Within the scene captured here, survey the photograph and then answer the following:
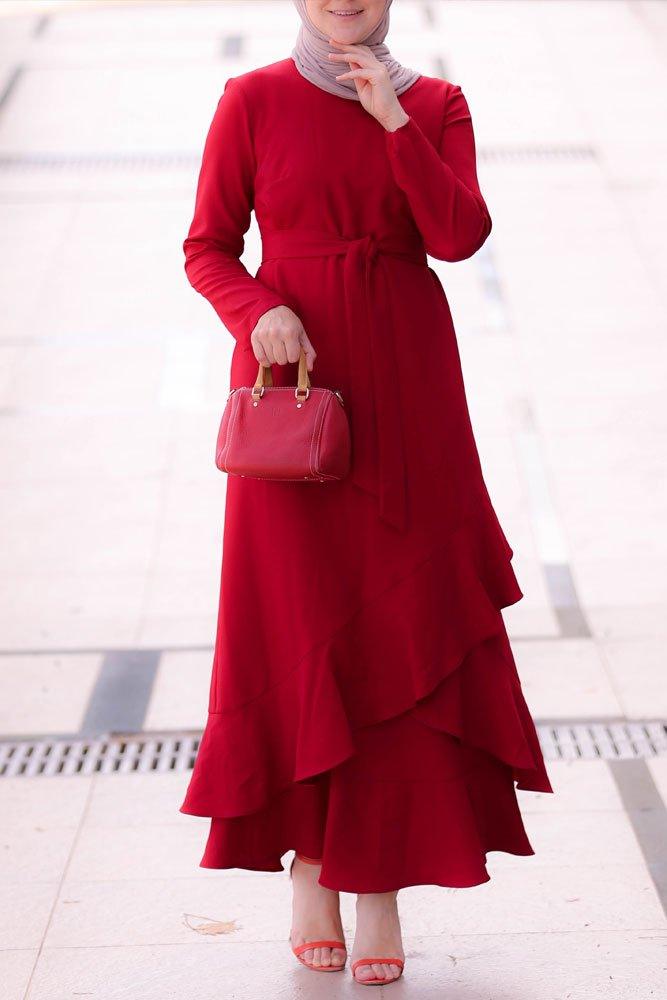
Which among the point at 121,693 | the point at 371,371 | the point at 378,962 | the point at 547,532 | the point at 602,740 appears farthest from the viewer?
the point at 547,532

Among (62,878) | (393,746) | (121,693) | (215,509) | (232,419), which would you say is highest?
(232,419)

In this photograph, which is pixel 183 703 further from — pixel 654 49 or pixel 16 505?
pixel 654 49

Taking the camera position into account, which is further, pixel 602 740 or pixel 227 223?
pixel 602 740

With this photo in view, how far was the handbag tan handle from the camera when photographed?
5.45 feet

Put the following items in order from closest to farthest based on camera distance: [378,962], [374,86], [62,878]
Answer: [374,86] → [378,962] → [62,878]

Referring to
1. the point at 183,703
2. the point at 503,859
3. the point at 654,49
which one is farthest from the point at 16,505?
the point at 654,49

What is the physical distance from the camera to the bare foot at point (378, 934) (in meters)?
1.89

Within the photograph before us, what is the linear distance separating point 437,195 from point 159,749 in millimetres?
1467

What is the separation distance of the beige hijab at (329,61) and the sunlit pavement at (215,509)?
1.33 m

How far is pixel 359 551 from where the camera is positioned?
1783 millimetres

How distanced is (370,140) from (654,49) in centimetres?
719

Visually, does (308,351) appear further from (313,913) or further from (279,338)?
(313,913)

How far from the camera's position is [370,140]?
1.71 m

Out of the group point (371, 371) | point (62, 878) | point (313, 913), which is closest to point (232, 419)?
point (371, 371)
